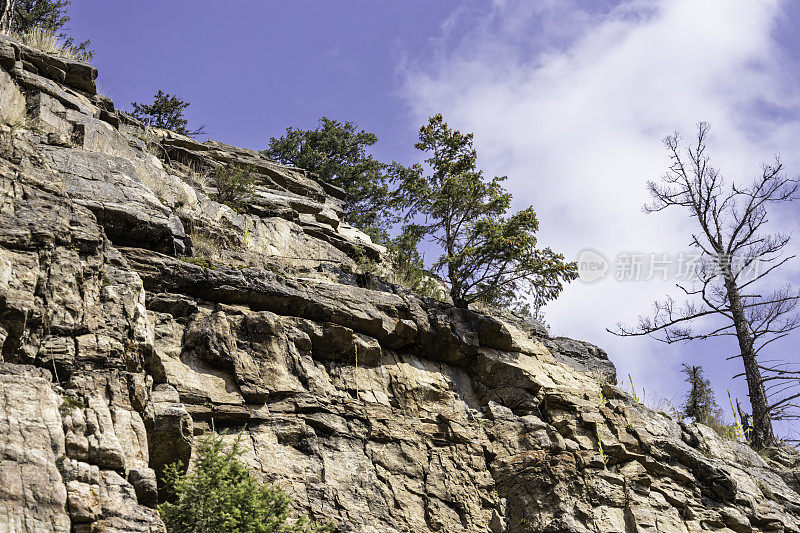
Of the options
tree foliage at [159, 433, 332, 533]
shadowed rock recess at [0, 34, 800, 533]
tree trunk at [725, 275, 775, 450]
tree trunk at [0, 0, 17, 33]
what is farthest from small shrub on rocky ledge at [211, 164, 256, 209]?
tree trunk at [725, 275, 775, 450]

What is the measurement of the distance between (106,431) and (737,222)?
67.7 ft

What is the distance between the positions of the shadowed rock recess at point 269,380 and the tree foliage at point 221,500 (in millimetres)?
355

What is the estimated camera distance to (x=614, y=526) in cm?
1228

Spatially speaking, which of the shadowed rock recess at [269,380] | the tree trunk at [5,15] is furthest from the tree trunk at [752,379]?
the tree trunk at [5,15]

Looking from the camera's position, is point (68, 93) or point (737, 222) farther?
point (737, 222)

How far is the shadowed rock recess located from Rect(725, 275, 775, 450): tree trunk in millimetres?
1036

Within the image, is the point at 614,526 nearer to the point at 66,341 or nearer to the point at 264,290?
the point at 264,290

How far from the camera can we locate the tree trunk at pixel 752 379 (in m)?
18.9

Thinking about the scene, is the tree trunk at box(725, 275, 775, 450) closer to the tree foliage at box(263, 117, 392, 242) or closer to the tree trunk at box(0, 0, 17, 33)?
the tree foliage at box(263, 117, 392, 242)

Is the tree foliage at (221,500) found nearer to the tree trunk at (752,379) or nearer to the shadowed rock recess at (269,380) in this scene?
the shadowed rock recess at (269,380)

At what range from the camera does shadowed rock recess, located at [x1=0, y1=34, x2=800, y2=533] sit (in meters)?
7.56

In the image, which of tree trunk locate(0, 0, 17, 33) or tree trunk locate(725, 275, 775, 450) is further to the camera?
tree trunk locate(725, 275, 775, 450)

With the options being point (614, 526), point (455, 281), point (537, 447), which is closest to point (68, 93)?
→ point (455, 281)

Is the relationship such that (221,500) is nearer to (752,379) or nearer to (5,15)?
(5,15)
